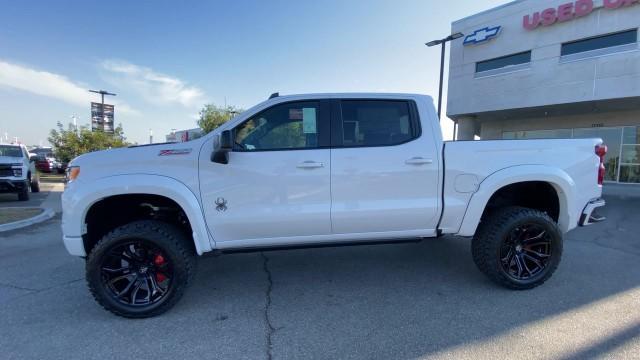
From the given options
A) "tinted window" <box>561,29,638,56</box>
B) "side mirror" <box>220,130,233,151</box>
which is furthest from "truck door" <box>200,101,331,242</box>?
"tinted window" <box>561,29,638,56</box>

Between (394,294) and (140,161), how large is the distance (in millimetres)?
2779

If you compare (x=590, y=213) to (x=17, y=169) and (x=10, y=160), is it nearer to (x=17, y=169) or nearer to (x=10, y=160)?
(x=17, y=169)

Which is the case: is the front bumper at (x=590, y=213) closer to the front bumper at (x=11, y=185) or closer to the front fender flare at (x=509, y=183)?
the front fender flare at (x=509, y=183)

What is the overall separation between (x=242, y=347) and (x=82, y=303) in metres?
1.90

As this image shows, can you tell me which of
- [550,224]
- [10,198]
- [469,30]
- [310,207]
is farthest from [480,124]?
[10,198]

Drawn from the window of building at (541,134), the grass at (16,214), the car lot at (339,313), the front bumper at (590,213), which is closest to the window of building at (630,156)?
the window of building at (541,134)

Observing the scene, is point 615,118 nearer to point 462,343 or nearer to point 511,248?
point 511,248

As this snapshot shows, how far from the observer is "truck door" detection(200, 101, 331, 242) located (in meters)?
3.18

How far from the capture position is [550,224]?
140 inches

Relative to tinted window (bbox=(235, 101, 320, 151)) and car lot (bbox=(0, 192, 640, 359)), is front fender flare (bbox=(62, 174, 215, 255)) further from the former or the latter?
car lot (bbox=(0, 192, 640, 359))

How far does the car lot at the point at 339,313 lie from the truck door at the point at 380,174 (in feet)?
2.52

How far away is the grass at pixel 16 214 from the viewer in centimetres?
697

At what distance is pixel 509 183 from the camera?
346 cm

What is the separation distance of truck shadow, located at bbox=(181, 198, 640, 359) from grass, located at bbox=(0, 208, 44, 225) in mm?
5179
